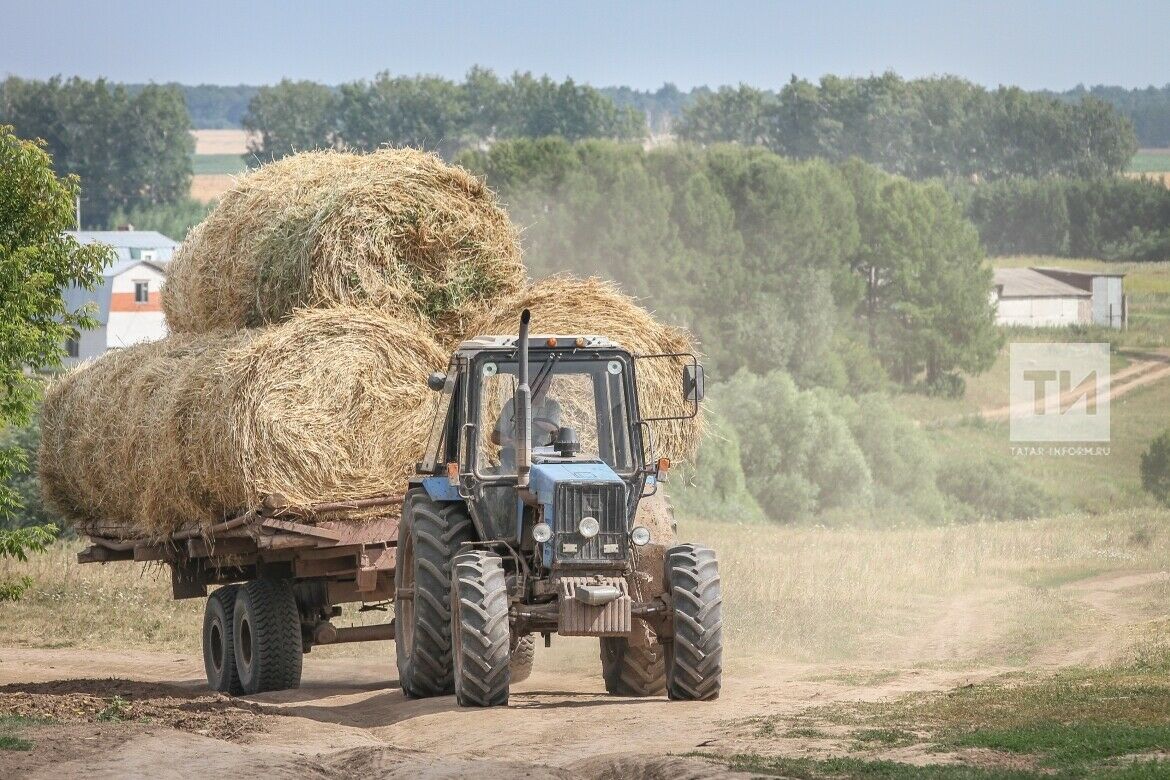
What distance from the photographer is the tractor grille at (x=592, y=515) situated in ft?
36.3

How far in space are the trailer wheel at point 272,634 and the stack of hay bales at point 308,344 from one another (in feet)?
3.26

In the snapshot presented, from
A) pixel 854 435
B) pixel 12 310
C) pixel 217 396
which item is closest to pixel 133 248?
pixel 854 435

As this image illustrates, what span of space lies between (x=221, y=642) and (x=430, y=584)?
4197 millimetres

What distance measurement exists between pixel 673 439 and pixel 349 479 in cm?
282

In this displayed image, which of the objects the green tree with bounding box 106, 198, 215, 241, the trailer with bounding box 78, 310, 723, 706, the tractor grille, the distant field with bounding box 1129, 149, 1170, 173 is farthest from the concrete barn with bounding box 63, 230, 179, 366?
the tractor grille

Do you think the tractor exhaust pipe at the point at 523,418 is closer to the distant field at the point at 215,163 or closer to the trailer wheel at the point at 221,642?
the trailer wheel at the point at 221,642

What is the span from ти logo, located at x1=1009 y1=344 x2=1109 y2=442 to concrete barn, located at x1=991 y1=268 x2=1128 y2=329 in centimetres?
175

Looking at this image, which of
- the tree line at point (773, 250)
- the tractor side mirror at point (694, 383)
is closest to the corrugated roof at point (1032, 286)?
the tree line at point (773, 250)

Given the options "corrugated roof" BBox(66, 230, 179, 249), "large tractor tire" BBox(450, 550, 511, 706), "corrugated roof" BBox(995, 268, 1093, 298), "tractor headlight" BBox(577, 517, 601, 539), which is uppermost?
"corrugated roof" BBox(66, 230, 179, 249)

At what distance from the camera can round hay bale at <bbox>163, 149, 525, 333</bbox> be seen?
44.9 ft

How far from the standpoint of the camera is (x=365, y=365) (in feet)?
42.2

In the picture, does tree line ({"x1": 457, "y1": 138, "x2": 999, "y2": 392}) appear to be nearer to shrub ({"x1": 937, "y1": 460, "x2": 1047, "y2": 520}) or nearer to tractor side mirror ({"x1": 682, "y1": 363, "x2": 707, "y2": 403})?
shrub ({"x1": 937, "y1": 460, "x2": 1047, "y2": 520})

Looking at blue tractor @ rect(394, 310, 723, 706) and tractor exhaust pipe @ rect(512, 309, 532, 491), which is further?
tractor exhaust pipe @ rect(512, 309, 532, 491)

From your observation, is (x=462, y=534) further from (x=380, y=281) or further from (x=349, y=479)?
(x=380, y=281)
